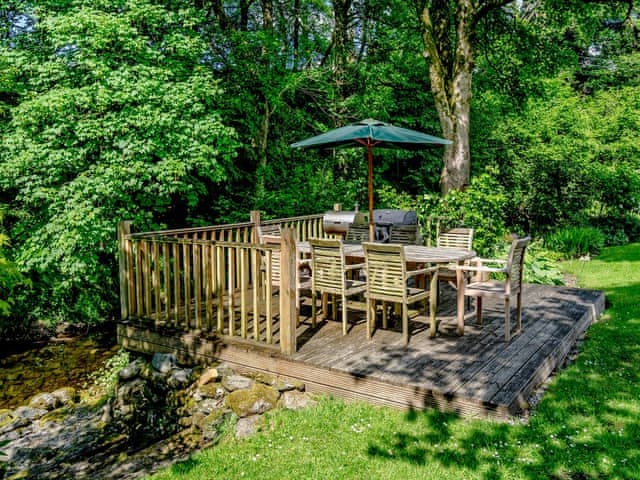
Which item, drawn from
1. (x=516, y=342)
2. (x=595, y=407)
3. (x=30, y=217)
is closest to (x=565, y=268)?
(x=516, y=342)

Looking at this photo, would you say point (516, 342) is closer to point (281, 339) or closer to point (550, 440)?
point (550, 440)

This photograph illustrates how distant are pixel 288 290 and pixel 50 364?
15.3 feet

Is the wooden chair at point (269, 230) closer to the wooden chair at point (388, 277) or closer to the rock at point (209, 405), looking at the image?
the wooden chair at point (388, 277)

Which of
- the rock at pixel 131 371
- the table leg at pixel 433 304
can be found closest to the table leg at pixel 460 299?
the table leg at pixel 433 304

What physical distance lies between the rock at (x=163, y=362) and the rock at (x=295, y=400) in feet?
5.10

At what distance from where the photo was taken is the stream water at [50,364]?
644 centimetres

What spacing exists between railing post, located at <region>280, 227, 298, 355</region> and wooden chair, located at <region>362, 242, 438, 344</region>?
763mm

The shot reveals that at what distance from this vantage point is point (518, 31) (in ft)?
37.1

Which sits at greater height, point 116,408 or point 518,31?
point 518,31

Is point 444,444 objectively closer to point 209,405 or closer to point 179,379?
point 209,405

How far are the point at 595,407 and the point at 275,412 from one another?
2.49 metres

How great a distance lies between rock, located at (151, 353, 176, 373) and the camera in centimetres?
530

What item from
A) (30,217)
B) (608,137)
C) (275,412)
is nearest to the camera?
(275,412)

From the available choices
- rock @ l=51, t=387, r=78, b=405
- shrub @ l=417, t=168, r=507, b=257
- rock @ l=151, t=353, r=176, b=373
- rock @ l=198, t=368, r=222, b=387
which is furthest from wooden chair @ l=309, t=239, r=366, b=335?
shrub @ l=417, t=168, r=507, b=257
